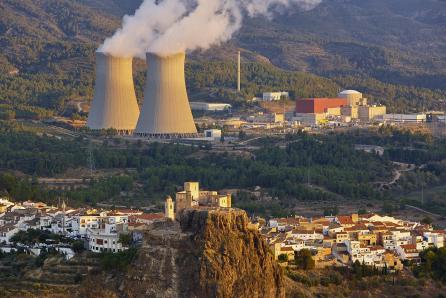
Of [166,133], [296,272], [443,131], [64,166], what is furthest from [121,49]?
[296,272]

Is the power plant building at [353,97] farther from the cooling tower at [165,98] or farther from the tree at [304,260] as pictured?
the tree at [304,260]

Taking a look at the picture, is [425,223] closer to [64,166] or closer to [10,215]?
[10,215]

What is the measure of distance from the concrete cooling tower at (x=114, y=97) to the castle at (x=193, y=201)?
26.2 metres

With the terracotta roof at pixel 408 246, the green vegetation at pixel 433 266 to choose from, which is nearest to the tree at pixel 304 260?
the green vegetation at pixel 433 266

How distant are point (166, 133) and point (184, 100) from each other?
3209 mm

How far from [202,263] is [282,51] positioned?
80.1m

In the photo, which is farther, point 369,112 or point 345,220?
point 369,112

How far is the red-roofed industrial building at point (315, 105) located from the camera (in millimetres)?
81312

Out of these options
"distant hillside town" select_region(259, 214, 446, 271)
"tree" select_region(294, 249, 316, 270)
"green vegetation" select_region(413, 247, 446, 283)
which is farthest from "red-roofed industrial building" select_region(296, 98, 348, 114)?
"tree" select_region(294, 249, 316, 270)

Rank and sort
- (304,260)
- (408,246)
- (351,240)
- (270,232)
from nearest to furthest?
(304,260) < (351,240) < (408,246) < (270,232)

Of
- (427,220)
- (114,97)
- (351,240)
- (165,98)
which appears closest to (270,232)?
(351,240)

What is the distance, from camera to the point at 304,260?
37250mm

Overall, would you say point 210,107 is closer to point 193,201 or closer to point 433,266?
point 193,201

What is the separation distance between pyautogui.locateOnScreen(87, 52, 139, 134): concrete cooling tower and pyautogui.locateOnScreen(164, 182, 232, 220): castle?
26.2 metres
